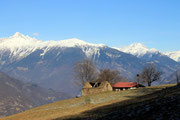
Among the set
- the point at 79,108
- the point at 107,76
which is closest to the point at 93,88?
the point at 107,76

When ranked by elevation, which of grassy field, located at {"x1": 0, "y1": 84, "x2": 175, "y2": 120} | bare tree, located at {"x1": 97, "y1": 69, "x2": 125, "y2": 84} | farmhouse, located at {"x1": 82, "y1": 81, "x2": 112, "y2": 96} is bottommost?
grassy field, located at {"x1": 0, "y1": 84, "x2": 175, "y2": 120}

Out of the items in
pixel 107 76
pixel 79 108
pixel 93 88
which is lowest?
pixel 79 108

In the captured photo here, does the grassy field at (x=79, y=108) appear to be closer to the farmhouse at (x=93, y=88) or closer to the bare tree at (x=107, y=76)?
the farmhouse at (x=93, y=88)

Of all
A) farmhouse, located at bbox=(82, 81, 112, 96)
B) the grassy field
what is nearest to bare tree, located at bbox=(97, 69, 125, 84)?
farmhouse, located at bbox=(82, 81, 112, 96)

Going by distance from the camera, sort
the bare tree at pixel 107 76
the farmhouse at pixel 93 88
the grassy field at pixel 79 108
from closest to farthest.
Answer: the grassy field at pixel 79 108 < the farmhouse at pixel 93 88 < the bare tree at pixel 107 76

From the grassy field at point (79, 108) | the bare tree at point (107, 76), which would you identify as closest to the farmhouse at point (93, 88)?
the bare tree at point (107, 76)

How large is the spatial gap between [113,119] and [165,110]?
18.4ft

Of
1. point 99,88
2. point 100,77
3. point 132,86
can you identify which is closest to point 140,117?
point 99,88

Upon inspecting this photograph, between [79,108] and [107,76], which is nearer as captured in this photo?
[79,108]

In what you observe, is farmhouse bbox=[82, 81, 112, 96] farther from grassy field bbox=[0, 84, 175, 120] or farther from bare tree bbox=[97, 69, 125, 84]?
grassy field bbox=[0, 84, 175, 120]

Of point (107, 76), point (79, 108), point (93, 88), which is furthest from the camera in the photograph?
point (107, 76)

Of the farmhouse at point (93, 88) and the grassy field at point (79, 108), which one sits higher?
the farmhouse at point (93, 88)

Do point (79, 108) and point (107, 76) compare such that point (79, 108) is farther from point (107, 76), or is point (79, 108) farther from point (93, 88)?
point (107, 76)

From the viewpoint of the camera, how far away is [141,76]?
434 ft
